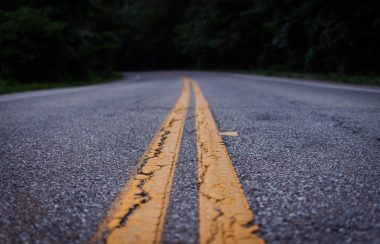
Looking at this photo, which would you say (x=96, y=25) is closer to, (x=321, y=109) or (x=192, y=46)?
(x=192, y=46)

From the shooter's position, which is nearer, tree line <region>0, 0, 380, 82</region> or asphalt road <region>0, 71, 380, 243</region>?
asphalt road <region>0, 71, 380, 243</region>

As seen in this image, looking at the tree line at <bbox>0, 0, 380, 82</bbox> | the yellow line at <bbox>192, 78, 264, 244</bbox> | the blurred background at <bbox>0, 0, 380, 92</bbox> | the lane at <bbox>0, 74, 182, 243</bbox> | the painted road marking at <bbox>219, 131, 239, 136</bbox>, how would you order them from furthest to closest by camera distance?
the tree line at <bbox>0, 0, 380, 82</bbox> → the blurred background at <bbox>0, 0, 380, 92</bbox> → the painted road marking at <bbox>219, 131, 239, 136</bbox> → the lane at <bbox>0, 74, 182, 243</bbox> → the yellow line at <bbox>192, 78, 264, 244</bbox>

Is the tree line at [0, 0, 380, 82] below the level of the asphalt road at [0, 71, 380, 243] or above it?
above

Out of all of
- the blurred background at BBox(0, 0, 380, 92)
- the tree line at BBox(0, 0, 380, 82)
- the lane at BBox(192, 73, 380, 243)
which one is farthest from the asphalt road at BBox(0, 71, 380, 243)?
the tree line at BBox(0, 0, 380, 82)

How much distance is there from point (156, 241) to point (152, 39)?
57.1m

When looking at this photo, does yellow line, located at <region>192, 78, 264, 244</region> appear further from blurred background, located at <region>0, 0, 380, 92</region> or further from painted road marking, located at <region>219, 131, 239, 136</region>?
blurred background, located at <region>0, 0, 380, 92</region>

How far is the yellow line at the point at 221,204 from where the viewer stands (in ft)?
3.34

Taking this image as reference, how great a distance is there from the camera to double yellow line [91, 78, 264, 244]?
3.36 feet

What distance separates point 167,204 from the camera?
4.12ft

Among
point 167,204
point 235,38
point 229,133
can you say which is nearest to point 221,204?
point 167,204

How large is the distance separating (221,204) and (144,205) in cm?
28

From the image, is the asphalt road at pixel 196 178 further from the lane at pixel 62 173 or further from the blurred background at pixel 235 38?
the blurred background at pixel 235 38

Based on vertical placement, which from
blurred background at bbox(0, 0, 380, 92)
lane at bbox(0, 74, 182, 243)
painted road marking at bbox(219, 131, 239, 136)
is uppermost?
blurred background at bbox(0, 0, 380, 92)

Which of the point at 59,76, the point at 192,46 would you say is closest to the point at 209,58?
the point at 192,46
